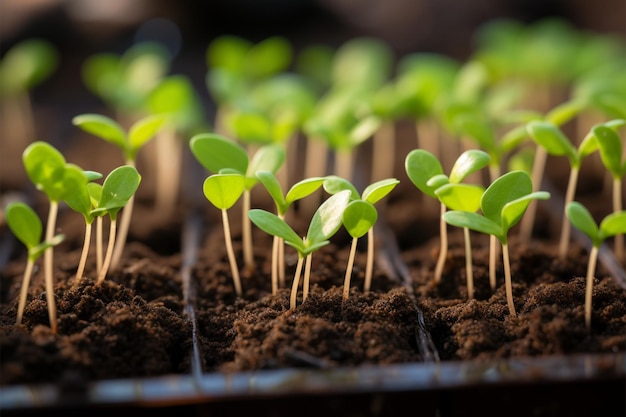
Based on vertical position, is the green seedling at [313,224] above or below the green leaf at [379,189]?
below

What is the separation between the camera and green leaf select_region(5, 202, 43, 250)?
3.64ft

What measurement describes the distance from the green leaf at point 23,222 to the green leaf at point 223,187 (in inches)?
10.0

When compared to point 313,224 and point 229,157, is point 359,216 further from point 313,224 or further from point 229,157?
point 229,157

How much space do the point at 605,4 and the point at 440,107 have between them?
6.60 feet

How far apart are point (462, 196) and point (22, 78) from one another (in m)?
1.48

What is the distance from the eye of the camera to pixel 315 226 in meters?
1.18

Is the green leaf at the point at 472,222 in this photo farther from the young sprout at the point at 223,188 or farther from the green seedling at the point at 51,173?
the green seedling at the point at 51,173

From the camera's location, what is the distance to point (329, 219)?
1.17 meters

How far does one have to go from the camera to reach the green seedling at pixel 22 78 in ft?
7.18

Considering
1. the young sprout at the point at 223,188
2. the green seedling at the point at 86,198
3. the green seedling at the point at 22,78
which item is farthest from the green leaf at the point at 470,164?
the green seedling at the point at 22,78

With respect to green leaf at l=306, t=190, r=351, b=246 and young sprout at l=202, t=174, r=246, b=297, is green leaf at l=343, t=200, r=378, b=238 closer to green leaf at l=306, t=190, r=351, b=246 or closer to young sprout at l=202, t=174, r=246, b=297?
green leaf at l=306, t=190, r=351, b=246

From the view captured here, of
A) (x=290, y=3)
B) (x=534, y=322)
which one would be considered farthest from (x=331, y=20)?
(x=534, y=322)

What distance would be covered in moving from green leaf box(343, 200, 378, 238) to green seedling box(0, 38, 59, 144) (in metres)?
1.35

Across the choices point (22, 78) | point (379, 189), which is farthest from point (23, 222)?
point (22, 78)
